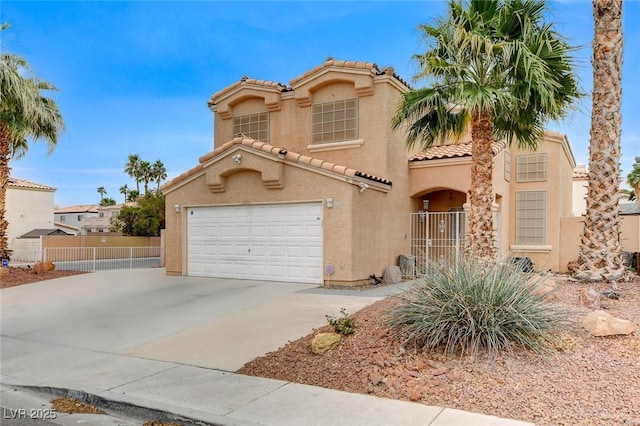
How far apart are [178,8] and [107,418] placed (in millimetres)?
10996

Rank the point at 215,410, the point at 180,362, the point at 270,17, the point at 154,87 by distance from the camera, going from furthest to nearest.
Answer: the point at 154,87, the point at 270,17, the point at 180,362, the point at 215,410

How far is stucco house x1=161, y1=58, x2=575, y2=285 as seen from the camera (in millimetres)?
14141

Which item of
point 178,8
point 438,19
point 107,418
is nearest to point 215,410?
point 107,418

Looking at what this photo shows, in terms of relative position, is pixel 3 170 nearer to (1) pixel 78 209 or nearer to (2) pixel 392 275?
(2) pixel 392 275

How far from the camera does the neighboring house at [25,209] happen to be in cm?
3528

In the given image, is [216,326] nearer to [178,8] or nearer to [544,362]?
[544,362]

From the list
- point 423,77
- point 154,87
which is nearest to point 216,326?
point 423,77

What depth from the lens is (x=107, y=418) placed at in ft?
17.1

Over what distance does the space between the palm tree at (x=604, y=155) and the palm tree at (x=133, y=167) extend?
194 ft

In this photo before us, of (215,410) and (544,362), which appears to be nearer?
(215,410)

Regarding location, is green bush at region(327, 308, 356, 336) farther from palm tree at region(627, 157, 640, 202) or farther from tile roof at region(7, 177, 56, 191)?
tile roof at region(7, 177, 56, 191)

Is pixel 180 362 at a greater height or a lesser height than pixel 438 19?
lesser

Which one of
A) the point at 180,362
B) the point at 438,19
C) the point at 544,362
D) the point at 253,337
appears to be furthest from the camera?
the point at 438,19

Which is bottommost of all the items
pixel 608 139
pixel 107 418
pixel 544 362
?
pixel 107 418
